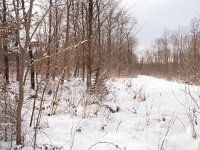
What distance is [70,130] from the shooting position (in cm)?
691

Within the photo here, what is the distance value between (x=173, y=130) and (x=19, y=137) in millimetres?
3428

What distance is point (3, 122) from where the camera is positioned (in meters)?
6.18

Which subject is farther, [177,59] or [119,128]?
[177,59]

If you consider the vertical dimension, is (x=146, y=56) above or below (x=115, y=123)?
above

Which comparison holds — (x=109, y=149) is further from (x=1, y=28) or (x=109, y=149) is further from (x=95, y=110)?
(x=1, y=28)

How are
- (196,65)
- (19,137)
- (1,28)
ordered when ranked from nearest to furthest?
(19,137) < (1,28) < (196,65)

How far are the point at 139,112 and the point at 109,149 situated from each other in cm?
336

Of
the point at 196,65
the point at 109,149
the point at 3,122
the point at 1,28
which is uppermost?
the point at 1,28

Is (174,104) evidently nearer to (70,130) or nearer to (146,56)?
(70,130)

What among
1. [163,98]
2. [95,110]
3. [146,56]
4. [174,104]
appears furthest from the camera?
[146,56]

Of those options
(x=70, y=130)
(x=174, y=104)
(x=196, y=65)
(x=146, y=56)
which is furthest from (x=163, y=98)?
Result: (x=146, y=56)

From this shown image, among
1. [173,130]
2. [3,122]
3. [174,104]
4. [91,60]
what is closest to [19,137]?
[3,122]

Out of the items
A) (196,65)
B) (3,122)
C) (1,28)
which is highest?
(1,28)

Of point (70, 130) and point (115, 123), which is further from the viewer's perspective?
point (115, 123)
